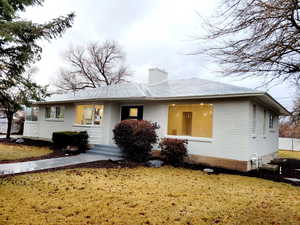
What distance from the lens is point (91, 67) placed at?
27188 mm

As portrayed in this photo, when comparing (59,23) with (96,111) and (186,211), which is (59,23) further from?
(186,211)

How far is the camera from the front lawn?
344 cm

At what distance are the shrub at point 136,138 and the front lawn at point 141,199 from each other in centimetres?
228

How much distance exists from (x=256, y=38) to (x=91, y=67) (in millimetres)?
26499

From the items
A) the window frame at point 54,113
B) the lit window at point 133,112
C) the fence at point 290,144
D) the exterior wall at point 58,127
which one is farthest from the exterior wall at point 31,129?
the fence at point 290,144

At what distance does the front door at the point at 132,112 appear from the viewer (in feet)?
35.4

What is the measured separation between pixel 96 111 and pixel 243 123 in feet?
26.6

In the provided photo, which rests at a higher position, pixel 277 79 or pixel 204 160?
pixel 277 79

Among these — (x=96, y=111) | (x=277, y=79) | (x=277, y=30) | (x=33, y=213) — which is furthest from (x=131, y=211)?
(x=96, y=111)

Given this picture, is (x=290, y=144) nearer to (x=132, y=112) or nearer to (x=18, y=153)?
(x=132, y=112)

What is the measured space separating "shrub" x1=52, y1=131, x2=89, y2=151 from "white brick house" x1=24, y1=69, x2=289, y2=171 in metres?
0.48

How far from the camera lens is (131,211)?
3.72 meters

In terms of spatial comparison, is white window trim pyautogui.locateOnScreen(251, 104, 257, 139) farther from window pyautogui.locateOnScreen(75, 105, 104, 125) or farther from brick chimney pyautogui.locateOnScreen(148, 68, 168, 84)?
window pyautogui.locateOnScreen(75, 105, 104, 125)

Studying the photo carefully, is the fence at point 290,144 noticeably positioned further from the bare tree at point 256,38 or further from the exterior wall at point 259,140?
the bare tree at point 256,38
